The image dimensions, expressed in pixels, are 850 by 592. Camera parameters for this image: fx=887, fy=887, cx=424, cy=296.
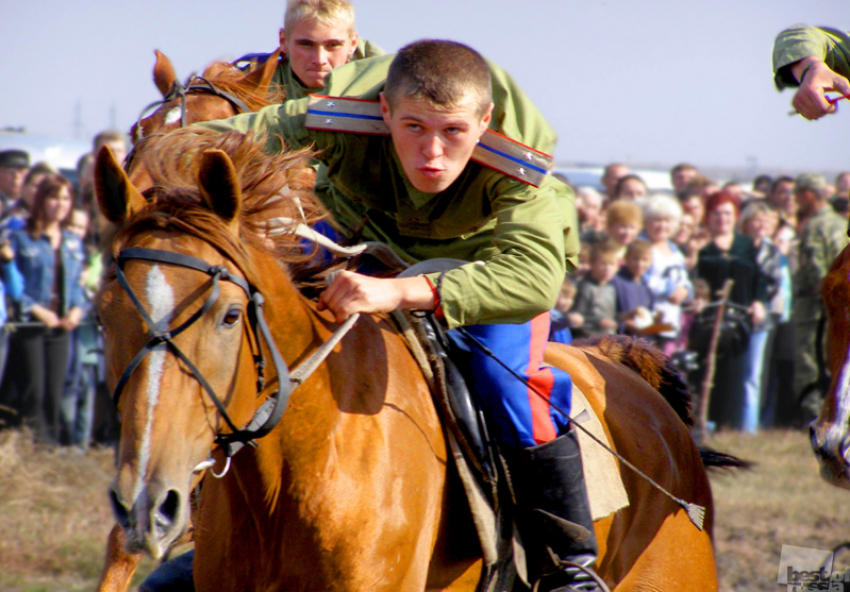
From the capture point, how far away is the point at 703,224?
9797mm

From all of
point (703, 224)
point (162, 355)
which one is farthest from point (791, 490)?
point (162, 355)

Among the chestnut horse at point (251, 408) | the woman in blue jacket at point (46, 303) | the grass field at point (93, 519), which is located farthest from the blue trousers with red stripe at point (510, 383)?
the woman in blue jacket at point (46, 303)

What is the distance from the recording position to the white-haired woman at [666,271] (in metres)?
8.30

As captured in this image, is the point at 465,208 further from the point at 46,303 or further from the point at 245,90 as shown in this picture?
the point at 46,303

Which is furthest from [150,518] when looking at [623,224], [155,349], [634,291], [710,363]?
[710,363]

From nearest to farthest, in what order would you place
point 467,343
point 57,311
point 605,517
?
point 467,343 → point 605,517 → point 57,311

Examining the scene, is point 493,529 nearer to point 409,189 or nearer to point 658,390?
point 409,189

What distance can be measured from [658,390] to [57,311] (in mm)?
5138

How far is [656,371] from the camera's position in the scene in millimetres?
3959

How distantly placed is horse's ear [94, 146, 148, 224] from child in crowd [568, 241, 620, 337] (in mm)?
5945

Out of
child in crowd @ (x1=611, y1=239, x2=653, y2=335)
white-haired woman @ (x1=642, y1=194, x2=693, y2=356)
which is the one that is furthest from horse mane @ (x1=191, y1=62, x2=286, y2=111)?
white-haired woman @ (x1=642, y1=194, x2=693, y2=356)

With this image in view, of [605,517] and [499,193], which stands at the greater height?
[499,193]

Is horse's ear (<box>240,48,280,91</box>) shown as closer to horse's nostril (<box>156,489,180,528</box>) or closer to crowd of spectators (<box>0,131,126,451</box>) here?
horse's nostril (<box>156,489,180,528</box>)

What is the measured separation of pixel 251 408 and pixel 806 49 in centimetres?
211
